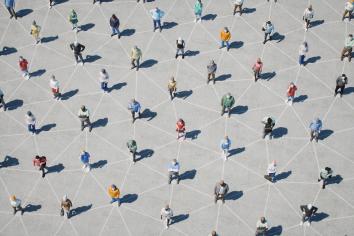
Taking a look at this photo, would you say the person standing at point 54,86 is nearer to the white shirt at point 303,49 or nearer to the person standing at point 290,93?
the person standing at point 290,93

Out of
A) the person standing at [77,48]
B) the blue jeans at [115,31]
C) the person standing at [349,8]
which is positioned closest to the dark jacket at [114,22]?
the blue jeans at [115,31]

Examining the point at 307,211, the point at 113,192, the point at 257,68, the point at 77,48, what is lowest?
the point at 113,192

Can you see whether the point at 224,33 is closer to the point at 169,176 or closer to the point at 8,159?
the point at 169,176

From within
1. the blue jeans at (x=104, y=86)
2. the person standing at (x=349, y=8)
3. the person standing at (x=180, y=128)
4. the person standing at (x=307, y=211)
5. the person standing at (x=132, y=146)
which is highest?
the person standing at (x=349, y=8)

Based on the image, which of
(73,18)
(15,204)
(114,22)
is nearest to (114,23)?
(114,22)

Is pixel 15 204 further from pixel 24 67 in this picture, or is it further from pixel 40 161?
pixel 24 67

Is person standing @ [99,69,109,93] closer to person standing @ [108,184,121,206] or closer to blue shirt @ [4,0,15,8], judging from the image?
person standing @ [108,184,121,206]
